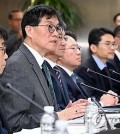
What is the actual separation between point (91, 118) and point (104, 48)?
2.11 metres

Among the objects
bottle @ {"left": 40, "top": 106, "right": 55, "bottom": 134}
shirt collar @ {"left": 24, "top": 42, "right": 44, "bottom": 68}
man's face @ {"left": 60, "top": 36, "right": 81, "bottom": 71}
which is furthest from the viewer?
man's face @ {"left": 60, "top": 36, "right": 81, "bottom": 71}

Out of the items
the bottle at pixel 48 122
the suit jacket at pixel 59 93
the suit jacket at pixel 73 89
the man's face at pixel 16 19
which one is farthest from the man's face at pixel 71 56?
the man's face at pixel 16 19

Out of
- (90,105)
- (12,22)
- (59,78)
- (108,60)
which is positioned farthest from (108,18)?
(90,105)

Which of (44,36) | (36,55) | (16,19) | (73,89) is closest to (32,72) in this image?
(36,55)

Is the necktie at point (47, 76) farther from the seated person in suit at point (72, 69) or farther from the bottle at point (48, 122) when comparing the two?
the bottle at point (48, 122)

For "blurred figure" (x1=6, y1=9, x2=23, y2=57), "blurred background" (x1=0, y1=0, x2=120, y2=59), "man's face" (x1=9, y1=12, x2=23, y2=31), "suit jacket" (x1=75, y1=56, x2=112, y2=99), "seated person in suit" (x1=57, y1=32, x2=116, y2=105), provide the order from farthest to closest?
"blurred background" (x1=0, y1=0, x2=120, y2=59) → "man's face" (x1=9, y1=12, x2=23, y2=31) → "blurred figure" (x1=6, y1=9, x2=23, y2=57) → "suit jacket" (x1=75, y1=56, x2=112, y2=99) → "seated person in suit" (x1=57, y1=32, x2=116, y2=105)

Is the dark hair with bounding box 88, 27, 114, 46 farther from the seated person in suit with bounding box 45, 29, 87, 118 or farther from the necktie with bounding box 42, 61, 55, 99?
the necktie with bounding box 42, 61, 55, 99

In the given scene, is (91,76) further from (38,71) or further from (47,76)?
(38,71)

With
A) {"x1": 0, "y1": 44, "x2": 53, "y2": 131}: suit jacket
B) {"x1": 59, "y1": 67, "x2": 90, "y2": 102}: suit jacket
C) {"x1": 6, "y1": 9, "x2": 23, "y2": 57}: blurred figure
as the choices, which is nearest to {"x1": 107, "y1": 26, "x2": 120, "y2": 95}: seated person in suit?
{"x1": 59, "y1": 67, "x2": 90, "y2": 102}: suit jacket

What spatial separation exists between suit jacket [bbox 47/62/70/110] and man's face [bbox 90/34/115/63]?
1309 millimetres

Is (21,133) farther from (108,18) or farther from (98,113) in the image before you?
(108,18)

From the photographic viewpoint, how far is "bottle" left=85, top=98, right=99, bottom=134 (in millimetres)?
2260

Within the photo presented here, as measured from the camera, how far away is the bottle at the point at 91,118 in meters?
2.26

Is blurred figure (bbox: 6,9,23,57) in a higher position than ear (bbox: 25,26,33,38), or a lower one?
lower
